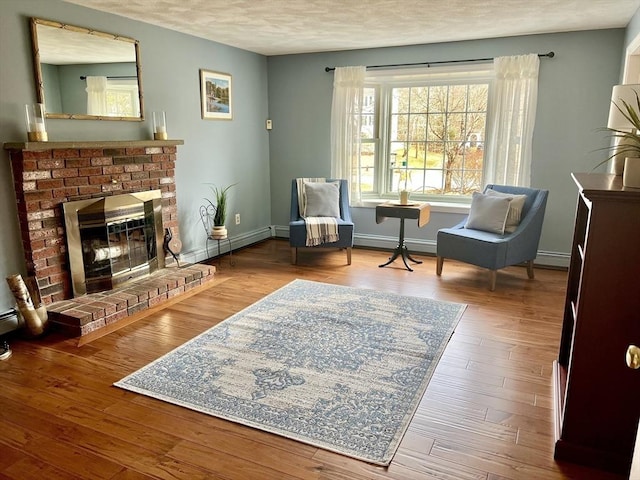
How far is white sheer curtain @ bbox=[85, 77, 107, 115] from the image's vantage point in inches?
138

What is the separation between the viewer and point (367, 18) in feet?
12.4

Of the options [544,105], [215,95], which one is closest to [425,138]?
[544,105]

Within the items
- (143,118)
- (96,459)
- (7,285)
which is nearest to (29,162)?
(7,285)

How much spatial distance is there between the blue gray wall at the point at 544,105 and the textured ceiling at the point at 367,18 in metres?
0.17

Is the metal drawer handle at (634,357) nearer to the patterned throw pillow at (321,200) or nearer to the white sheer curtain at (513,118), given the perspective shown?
the white sheer curtain at (513,118)

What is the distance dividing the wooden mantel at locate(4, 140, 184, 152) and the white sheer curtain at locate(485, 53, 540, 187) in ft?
10.2

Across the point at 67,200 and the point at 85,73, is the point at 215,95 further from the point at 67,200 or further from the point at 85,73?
the point at 67,200

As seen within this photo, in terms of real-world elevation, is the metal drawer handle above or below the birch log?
above

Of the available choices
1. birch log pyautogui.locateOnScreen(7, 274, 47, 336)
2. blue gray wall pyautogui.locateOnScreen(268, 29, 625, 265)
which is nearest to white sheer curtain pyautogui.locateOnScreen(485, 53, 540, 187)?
blue gray wall pyautogui.locateOnScreen(268, 29, 625, 265)

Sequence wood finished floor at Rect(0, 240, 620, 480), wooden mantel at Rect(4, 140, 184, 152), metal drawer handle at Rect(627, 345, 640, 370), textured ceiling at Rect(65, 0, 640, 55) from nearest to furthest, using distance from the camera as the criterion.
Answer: metal drawer handle at Rect(627, 345, 640, 370) → wood finished floor at Rect(0, 240, 620, 480) → wooden mantel at Rect(4, 140, 184, 152) → textured ceiling at Rect(65, 0, 640, 55)

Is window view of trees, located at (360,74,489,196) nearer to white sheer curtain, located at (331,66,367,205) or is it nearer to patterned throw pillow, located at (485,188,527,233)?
white sheer curtain, located at (331,66,367,205)

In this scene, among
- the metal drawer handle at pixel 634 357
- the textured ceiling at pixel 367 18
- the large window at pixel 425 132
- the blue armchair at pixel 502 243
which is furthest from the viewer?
the large window at pixel 425 132

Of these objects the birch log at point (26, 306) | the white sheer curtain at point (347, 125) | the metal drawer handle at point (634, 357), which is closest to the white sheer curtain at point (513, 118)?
the white sheer curtain at point (347, 125)

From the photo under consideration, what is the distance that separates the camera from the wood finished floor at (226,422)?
188cm
